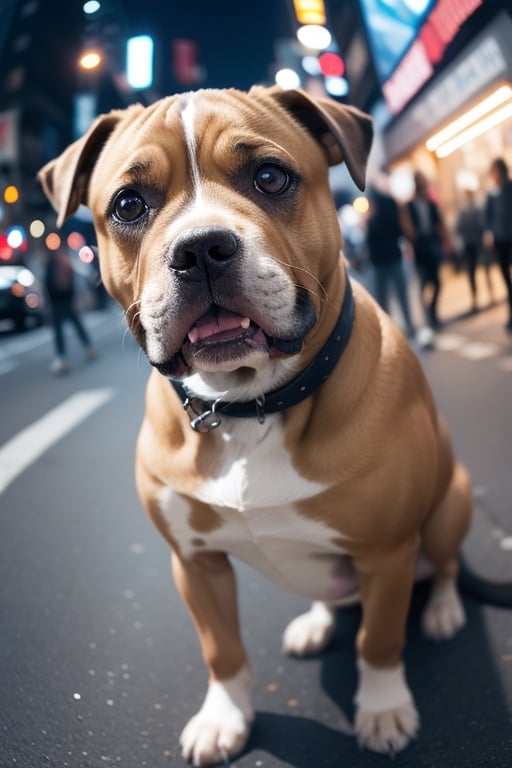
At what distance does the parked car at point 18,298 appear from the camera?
13.3m

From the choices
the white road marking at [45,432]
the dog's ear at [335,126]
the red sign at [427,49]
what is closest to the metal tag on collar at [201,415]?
the dog's ear at [335,126]

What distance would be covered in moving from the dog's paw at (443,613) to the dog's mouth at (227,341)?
3.79 ft

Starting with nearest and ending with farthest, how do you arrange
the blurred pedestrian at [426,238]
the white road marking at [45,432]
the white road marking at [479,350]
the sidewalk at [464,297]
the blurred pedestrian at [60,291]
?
1. the white road marking at [45,432]
2. the white road marking at [479,350]
3. the blurred pedestrian at [426,238]
4. the sidewalk at [464,297]
5. the blurred pedestrian at [60,291]

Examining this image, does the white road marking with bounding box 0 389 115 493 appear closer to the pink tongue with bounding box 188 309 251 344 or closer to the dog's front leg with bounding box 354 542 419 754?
the dog's front leg with bounding box 354 542 419 754

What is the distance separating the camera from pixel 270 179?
5.00ft

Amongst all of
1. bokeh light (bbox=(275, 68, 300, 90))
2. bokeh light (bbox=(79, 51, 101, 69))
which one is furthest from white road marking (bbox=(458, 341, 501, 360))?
bokeh light (bbox=(79, 51, 101, 69))

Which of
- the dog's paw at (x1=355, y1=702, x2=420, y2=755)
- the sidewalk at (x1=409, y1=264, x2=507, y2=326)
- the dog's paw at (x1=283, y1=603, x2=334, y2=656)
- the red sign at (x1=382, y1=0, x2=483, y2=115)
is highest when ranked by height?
the red sign at (x1=382, y1=0, x2=483, y2=115)

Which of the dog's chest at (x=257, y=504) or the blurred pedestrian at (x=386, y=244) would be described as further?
the blurred pedestrian at (x=386, y=244)

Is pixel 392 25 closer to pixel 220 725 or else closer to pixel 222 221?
pixel 222 221

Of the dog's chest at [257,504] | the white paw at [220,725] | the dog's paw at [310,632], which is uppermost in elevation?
the dog's chest at [257,504]

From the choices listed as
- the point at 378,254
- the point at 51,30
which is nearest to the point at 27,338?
the point at 378,254

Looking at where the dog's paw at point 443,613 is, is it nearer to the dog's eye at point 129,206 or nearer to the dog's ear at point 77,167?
the dog's eye at point 129,206

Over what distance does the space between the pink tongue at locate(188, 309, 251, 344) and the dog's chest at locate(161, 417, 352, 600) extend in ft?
0.96

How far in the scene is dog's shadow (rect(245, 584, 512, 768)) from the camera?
166 centimetres
